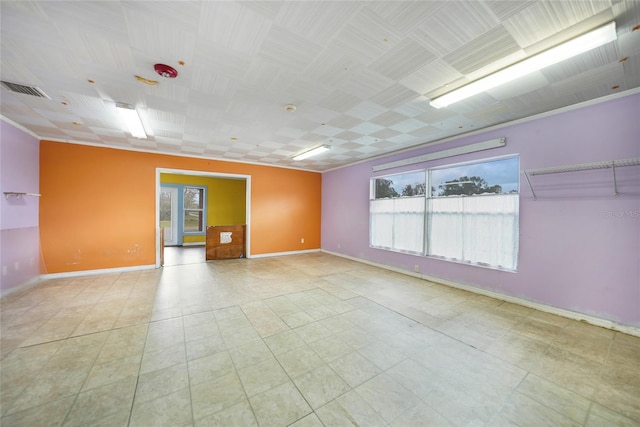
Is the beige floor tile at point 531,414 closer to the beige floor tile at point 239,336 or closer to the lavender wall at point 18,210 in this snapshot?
the beige floor tile at point 239,336

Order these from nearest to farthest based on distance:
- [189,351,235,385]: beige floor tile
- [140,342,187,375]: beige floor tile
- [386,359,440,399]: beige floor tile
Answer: [386,359,440,399]: beige floor tile → [189,351,235,385]: beige floor tile → [140,342,187,375]: beige floor tile

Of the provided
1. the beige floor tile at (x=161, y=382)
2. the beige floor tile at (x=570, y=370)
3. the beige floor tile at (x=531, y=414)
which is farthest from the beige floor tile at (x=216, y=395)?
the beige floor tile at (x=570, y=370)

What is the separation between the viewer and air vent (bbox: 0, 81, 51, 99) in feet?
8.50

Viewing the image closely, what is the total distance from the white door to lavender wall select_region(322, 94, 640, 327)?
9.88 meters

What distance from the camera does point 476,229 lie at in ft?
13.2

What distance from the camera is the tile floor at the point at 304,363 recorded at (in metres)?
1.58

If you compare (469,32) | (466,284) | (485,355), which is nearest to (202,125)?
(469,32)

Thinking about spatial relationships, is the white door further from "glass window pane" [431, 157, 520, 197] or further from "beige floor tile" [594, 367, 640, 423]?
"beige floor tile" [594, 367, 640, 423]

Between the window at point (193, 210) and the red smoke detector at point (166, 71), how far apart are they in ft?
24.9

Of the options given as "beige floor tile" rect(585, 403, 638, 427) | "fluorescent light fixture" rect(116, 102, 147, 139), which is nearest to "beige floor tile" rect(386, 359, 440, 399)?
"beige floor tile" rect(585, 403, 638, 427)

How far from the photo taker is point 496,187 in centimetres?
381

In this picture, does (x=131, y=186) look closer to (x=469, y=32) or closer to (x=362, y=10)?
(x=362, y=10)

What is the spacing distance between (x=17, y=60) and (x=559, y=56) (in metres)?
5.03

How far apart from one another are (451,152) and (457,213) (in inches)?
45.7
